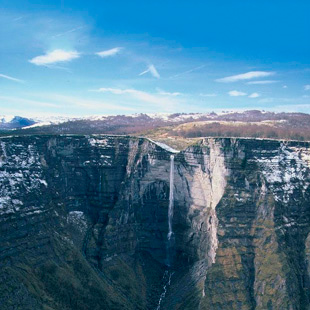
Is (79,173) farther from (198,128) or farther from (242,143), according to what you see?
(198,128)

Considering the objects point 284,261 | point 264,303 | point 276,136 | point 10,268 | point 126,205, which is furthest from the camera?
point 276,136

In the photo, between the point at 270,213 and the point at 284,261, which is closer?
the point at 284,261

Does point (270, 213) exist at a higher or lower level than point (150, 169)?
lower

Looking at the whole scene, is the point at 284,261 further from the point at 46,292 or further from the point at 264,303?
the point at 46,292

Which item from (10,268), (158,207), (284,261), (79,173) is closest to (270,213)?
(284,261)

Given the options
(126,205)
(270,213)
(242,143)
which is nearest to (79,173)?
(126,205)

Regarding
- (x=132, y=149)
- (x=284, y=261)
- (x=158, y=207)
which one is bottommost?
(x=284, y=261)

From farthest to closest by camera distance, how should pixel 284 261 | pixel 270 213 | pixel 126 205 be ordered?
pixel 126 205 → pixel 270 213 → pixel 284 261
